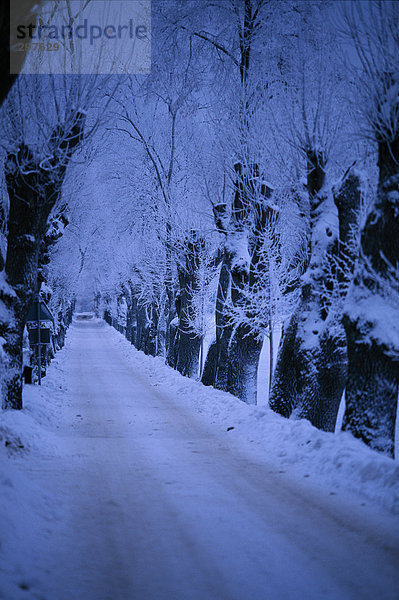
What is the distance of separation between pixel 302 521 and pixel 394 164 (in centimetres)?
542

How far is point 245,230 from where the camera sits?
13.9 m

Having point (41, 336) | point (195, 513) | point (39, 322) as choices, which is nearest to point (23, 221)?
point (39, 322)

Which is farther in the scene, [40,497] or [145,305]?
[145,305]

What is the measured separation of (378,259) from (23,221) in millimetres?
7175

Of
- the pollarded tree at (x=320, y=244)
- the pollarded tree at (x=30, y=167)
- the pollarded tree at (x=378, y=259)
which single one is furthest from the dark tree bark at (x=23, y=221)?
the pollarded tree at (x=378, y=259)

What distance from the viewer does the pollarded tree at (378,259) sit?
7.26 metres

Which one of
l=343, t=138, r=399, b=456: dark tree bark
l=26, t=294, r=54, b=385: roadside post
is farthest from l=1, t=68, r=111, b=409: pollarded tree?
l=343, t=138, r=399, b=456: dark tree bark

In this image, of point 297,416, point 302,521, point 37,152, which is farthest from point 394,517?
point 37,152

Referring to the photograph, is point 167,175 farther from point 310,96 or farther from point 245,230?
point 310,96

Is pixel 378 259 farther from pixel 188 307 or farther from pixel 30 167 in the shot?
pixel 188 307

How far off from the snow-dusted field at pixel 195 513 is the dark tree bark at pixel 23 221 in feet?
5.13

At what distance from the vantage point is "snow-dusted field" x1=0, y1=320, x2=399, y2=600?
4.12 meters

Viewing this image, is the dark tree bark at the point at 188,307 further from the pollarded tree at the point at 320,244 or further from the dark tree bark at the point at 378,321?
the dark tree bark at the point at 378,321

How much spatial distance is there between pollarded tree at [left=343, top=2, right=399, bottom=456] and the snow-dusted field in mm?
725
